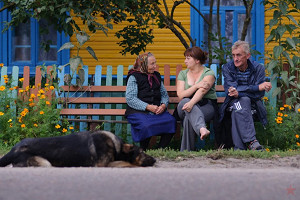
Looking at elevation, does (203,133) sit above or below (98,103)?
below

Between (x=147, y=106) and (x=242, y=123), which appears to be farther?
(x=147, y=106)

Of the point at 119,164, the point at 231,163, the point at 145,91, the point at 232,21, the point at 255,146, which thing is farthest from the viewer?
the point at 232,21

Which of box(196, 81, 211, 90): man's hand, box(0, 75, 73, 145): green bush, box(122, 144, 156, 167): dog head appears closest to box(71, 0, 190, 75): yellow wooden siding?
box(0, 75, 73, 145): green bush

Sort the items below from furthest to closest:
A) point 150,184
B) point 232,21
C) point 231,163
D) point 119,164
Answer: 1. point 232,21
2. point 231,163
3. point 119,164
4. point 150,184

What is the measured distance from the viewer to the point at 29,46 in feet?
41.2

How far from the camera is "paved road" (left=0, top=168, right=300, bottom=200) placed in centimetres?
362

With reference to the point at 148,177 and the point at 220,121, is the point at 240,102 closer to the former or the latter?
the point at 220,121

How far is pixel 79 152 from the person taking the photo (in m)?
4.69

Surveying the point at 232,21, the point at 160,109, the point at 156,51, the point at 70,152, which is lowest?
the point at 70,152

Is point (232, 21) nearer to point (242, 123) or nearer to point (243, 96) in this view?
point (243, 96)

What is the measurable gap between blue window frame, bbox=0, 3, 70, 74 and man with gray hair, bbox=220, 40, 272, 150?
603 centimetres

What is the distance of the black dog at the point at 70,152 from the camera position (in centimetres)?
465

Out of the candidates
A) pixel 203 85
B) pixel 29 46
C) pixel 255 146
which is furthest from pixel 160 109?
pixel 29 46

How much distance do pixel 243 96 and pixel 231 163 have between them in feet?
4.94
